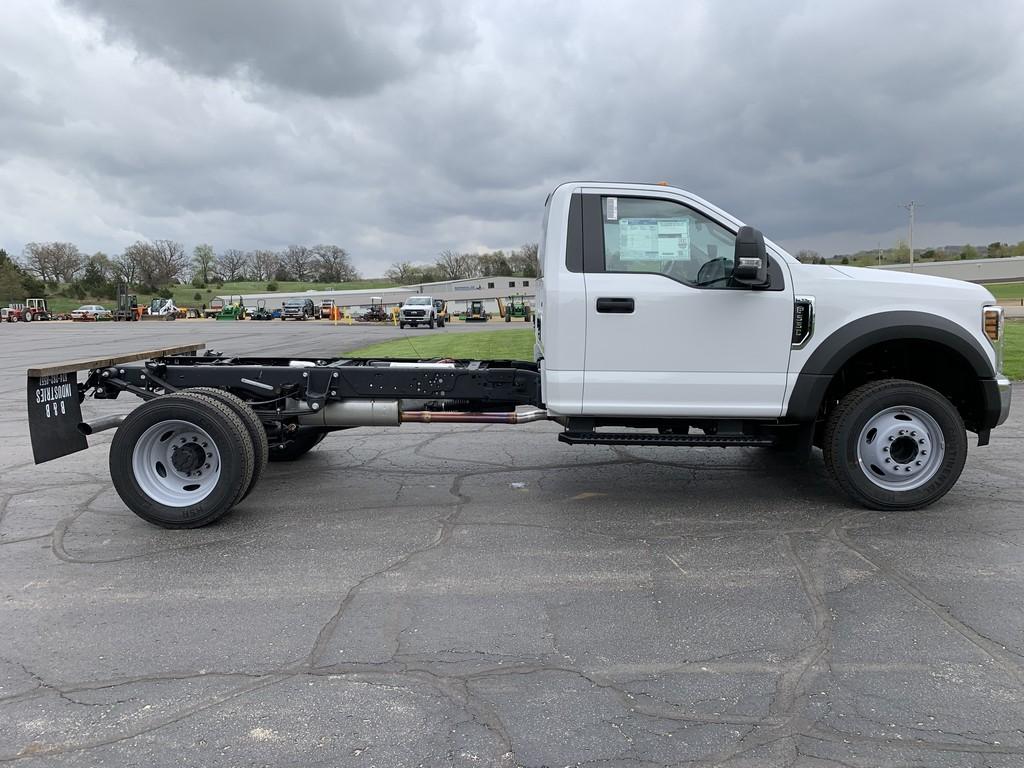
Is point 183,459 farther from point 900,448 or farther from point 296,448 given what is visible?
point 900,448

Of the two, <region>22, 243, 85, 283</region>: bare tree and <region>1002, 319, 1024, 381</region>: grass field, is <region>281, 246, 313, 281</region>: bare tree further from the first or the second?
<region>1002, 319, 1024, 381</region>: grass field

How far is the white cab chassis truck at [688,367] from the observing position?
4.92 meters

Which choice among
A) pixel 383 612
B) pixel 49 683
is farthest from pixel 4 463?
pixel 383 612

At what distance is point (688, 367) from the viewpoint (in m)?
4.98

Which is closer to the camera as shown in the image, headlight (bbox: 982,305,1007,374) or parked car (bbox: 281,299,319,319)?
headlight (bbox: 982,305,1007,374)

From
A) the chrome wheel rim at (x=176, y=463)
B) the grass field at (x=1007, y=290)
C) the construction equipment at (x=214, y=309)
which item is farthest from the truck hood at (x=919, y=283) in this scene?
the grass field at (x=1007, y=290)

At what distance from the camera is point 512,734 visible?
8.84 feet

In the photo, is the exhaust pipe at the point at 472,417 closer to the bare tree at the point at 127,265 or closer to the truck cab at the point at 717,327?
the truck cab at the point at 717,327

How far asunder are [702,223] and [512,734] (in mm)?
3643

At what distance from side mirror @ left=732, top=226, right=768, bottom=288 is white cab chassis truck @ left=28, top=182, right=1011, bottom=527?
55 mm

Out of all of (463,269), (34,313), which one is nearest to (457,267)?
(463,269)

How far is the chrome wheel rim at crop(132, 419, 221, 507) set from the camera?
5.06 m

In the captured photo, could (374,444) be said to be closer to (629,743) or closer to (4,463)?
(4,463)

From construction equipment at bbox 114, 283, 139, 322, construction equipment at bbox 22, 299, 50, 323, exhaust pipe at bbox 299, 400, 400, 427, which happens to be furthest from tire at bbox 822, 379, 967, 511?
construction equipment at bbox 22, 299, 50, 323
